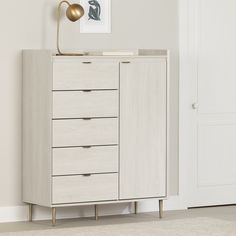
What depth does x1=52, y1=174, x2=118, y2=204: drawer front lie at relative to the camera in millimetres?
5605

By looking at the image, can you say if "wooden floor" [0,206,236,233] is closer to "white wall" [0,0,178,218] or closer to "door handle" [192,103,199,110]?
"white wall" [0,0,178,218]

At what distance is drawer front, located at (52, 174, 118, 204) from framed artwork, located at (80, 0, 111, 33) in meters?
1.13

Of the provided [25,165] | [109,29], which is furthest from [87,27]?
[25,165]

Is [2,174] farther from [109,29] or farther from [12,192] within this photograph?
[109,29]

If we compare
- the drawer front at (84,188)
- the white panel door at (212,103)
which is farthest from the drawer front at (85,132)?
the white panel door at (212,103)

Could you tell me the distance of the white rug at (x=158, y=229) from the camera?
5426 millimetres

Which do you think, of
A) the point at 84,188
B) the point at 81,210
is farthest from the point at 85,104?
the point at 81,210

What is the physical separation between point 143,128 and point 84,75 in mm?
599

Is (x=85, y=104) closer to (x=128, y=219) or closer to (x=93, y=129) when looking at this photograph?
(x=93, y=129)

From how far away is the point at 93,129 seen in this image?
5.69 metres

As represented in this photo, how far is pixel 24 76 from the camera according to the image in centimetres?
580

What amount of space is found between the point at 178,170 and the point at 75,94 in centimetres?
124

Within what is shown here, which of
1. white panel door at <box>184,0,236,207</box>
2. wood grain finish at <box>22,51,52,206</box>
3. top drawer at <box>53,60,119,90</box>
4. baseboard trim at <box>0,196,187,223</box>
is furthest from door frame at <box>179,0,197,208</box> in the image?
wood grain finish at <box>22,51,52,206</box>

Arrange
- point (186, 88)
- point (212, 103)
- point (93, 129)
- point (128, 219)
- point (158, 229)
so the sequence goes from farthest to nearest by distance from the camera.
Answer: point (212, 103) < point (186, 88) < point (128, 219) < point (93, 129) < point (158, 229)
